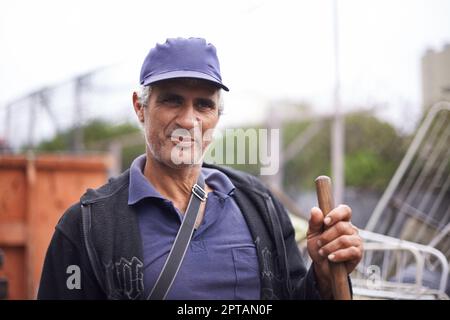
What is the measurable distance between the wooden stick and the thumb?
2 cm

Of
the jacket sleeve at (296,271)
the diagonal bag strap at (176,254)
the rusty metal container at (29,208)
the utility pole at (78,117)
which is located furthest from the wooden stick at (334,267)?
the utility pole at (78,117)

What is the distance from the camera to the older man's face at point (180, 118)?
1.75 m

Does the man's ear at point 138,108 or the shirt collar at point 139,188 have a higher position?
the man's ear at point 138,108

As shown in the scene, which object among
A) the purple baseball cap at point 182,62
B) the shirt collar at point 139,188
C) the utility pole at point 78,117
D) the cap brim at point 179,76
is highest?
the utility pole at point 78,117

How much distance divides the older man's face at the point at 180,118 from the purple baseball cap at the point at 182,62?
36 mm

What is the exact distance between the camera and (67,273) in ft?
5.52

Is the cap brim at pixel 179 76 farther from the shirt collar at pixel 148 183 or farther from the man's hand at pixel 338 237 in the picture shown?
the man's hand at pixel 338 237

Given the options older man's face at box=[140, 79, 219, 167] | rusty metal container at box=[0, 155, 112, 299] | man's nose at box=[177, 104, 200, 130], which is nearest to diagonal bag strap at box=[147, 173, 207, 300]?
older man's face at box=[140, 79, 219, 167]

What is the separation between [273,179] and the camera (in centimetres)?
628

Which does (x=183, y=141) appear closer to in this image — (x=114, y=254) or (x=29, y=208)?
(x=114, y=254)

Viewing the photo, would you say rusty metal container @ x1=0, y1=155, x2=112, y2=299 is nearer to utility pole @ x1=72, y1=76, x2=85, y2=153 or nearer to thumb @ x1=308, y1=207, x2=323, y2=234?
utility pole @ x1=72, y1=76, x2=85, y2=153
